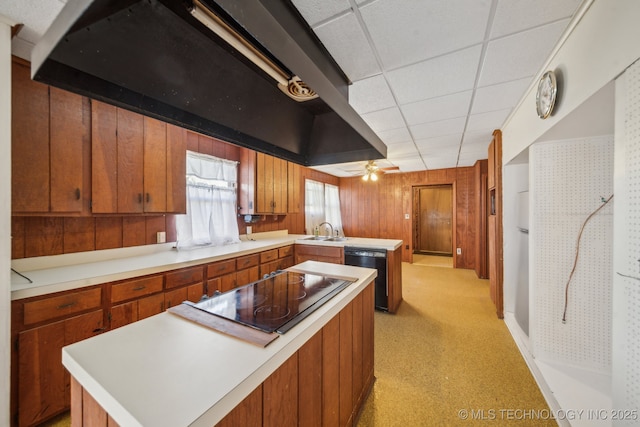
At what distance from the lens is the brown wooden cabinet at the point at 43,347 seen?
4.44 feet

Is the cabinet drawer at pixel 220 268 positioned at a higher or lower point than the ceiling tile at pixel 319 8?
lower

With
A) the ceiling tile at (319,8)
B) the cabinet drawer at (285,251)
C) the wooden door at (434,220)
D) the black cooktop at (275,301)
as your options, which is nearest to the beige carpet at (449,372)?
the black cooktop at (275,301)

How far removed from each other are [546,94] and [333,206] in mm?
5052

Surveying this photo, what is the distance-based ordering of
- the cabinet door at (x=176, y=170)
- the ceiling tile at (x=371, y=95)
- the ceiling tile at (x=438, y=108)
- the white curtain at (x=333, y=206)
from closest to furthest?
1. the ceiling tile at (x=371, y=95)
2. the ceiling tile at (x=438, y=108)
3. the cabinet door at (x=176, y=170)
4. the white curtain at (x=333, y=206)

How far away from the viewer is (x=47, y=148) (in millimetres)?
1630

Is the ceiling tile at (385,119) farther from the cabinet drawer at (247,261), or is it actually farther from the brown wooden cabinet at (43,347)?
the brown wooden cabinet at (43,347)

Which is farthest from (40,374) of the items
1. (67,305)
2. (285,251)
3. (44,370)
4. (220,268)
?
(285,251)

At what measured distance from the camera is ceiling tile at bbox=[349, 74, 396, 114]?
6.06 feet

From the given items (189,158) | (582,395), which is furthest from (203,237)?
(582,395)

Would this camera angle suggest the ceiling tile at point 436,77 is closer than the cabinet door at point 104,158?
Yes

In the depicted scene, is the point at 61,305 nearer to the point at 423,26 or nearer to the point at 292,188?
the point at 423,26

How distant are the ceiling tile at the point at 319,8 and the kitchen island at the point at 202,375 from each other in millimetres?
1522

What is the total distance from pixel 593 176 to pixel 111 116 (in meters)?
3.98

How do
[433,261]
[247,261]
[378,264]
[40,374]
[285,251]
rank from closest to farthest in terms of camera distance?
1. [40,374]
2. [247,261]
3. [378,264]
4. [285,251]
5. [433,261]
